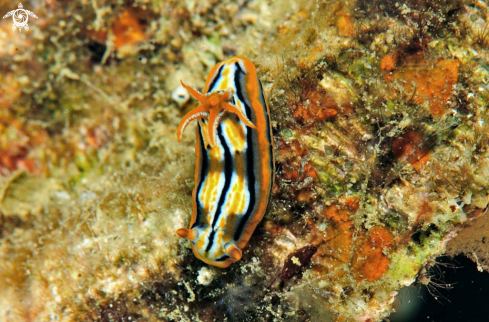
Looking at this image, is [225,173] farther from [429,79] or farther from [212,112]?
[429,79]

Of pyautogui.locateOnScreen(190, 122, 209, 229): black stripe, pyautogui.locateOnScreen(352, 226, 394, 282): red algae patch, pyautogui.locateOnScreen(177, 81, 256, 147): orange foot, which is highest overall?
pyautogui.locateOnScreen(177, 81, 256, 147): orange foot

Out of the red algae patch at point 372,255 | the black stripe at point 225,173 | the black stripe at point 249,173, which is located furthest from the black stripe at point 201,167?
the red algae patch at point 372,255

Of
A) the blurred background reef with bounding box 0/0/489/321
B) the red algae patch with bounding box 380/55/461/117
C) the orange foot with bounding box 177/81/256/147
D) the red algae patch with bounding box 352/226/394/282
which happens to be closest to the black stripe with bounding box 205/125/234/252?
the orange foot with bounding box 177/81/256/147

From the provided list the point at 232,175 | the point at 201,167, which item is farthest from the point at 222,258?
the point at 201,167

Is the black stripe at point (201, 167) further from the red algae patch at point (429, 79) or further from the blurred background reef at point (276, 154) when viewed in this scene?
the red algae patch at point (429, 79)

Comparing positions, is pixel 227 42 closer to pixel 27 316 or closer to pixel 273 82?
pixel 273 82

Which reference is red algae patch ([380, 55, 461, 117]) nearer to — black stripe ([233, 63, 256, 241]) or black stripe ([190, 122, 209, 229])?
black stripe ([233, 63, 256, 241])
